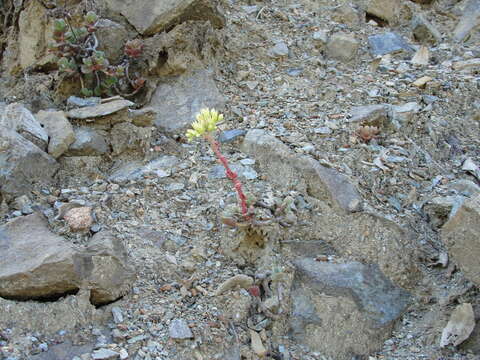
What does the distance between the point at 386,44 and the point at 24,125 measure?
3350 millimetres

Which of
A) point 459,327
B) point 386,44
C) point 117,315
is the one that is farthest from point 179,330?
point 386,44

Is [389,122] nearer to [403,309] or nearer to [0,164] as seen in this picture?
[403,309]

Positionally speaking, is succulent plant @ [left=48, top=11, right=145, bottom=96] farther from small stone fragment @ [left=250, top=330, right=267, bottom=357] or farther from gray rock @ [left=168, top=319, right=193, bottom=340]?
small stone fragment @ [left=250, top=330, right=267, bottom=357]

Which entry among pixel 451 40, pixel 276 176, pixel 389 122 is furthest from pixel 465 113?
pixel 276 176

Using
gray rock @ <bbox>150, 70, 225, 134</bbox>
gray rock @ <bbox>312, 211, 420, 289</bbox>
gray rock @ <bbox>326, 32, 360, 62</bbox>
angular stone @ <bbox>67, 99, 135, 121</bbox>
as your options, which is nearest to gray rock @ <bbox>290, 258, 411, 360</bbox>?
gray rock @ <bbox>312, 211, 420, 289</bbox>

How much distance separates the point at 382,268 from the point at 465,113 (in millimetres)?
1845

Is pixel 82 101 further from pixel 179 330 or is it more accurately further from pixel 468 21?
pixel 468 21

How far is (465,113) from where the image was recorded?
4.55m

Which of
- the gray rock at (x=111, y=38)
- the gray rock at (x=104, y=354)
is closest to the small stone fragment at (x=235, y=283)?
the gray rock at (x=104, y=354)

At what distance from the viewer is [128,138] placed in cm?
406

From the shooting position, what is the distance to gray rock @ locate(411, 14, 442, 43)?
5387 mm

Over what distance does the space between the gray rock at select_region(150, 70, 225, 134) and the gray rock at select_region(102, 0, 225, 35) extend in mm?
482

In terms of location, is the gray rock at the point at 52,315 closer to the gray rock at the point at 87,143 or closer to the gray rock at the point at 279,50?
the gray rock at the point at 87,143

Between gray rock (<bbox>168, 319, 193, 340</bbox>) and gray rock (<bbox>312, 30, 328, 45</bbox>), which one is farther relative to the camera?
gray rock (<bbox>312, 30, 328, 45</bbox>)
